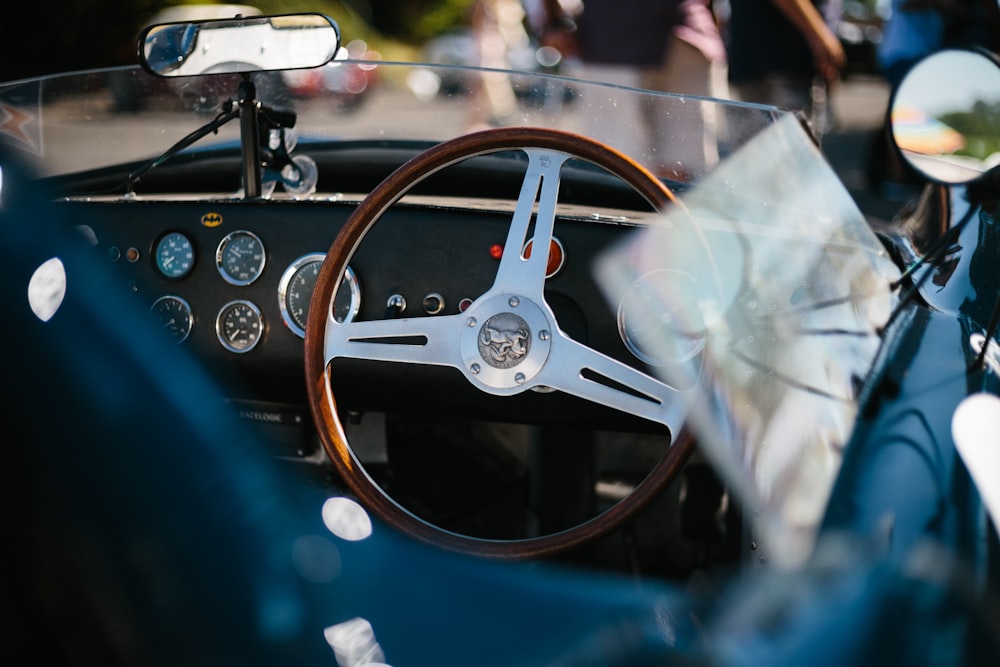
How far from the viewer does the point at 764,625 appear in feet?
3.06

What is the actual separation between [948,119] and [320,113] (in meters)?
1.66

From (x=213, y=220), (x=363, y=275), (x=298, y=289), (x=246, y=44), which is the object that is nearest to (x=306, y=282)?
(x=298, y=289)

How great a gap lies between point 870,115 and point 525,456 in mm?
14256

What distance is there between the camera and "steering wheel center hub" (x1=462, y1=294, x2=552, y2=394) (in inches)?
73.0

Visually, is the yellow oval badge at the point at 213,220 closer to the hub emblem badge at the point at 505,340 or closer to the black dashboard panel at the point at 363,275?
the black dashboard panel at the point at 363,275

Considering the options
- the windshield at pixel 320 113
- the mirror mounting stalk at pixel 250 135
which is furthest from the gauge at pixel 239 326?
the windshield at pixel 320 113

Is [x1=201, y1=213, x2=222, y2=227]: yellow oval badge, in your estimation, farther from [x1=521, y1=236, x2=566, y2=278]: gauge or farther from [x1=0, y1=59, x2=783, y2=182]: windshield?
[x1=521, y1=236, x2=566, y2=278]: gauge

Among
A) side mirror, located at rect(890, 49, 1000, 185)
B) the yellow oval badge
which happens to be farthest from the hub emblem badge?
side mirror, located at rect(890, 49, 1000, 185)

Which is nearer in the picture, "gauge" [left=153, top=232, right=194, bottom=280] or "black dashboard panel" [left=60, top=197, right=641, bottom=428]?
"black dashboard panel" [left=60, top=197, right=641, bottom=428]

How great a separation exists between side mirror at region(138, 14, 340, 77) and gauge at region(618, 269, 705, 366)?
Answer: 2.68 feet

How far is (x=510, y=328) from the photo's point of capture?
1.87 m

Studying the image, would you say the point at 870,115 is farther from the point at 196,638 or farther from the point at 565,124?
the point at 196,638

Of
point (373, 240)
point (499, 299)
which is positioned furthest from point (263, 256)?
point (499, 299)

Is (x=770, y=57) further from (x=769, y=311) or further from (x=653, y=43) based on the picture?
(x=769, y=311)
